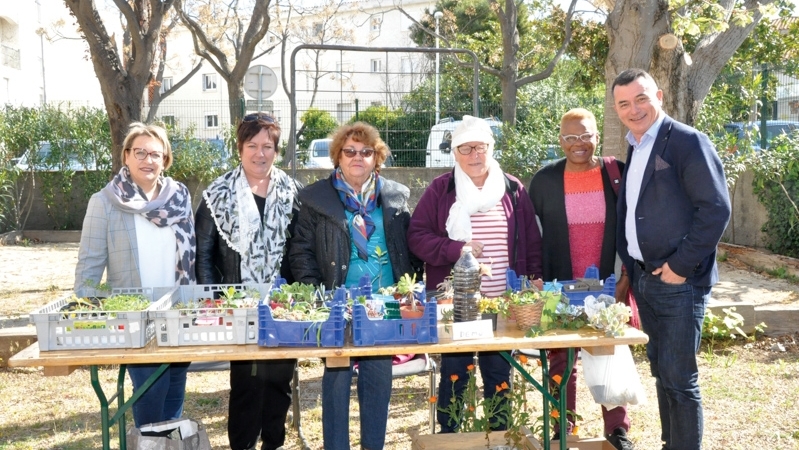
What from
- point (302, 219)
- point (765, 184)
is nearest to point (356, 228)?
point (302, 219)

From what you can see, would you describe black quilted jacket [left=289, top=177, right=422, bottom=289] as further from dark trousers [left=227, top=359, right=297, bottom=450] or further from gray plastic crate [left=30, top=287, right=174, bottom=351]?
gray plastic crate [left=30, top=287, right=174, bottom=351]

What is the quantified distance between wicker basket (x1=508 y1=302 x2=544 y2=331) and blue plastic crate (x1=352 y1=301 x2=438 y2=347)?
42 cm

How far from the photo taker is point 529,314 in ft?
10.7

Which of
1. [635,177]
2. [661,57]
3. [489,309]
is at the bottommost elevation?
[489,309]

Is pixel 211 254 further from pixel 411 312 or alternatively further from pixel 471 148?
pixel 471 148

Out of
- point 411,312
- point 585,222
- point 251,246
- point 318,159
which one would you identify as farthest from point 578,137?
point 318,159

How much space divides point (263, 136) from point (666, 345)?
7.24 ft

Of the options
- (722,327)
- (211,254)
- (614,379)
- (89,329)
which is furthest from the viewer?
(722,327)

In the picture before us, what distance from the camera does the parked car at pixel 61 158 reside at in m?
13.0

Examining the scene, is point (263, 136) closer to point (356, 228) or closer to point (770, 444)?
point (356, 228)

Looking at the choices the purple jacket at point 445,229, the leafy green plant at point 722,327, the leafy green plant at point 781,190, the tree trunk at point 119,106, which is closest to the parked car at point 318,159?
the tree trunk at point 119,106

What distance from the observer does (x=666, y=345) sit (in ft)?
11.6

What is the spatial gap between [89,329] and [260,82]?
27.3 feet

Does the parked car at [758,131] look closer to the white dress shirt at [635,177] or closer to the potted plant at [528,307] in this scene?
the white dress shirt at [635,177]
